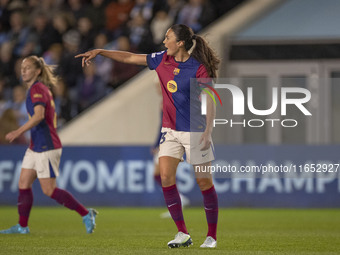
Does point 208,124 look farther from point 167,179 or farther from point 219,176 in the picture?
point 219,176

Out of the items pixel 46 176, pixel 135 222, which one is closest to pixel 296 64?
pixel 135 222

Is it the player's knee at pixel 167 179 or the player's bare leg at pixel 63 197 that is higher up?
the player's knee at pixel 167 179

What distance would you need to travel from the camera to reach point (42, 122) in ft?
32.2

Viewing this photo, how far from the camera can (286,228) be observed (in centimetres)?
1102

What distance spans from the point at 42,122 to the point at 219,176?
593cm

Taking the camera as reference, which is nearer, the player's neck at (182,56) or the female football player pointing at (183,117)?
the female football player pointing at (183,117)

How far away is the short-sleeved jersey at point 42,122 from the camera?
31.6 ft

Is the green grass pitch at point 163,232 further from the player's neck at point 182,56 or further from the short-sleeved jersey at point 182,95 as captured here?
the player's neck at point 182,56

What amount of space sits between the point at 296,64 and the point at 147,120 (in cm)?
354

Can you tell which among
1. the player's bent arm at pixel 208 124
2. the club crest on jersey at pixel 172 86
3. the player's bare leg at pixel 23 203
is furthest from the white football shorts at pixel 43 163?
the player's bent arm at pixel 208 124

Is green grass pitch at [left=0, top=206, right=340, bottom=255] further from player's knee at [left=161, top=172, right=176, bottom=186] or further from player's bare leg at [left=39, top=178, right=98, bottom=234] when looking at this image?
player's knee at [left=161, top=172, right=176, bottom=186]

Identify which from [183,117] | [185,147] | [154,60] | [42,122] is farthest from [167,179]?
[42,122]

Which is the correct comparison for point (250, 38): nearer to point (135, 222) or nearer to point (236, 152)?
point (236, 152)

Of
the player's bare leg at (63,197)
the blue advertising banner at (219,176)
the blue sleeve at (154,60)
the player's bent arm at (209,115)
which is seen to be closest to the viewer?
the player's bent arm at (209,115)
